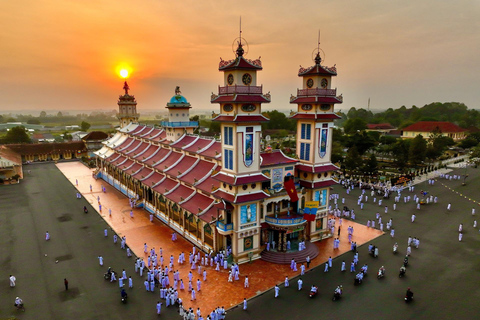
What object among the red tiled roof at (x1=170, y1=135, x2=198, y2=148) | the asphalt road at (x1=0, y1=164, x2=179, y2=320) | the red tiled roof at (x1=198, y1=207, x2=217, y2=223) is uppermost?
the red tiled roof at (x1=170, y1=135, x2=198, y2=148)

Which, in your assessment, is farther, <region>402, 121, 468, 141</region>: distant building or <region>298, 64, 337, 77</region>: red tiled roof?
<region>402, 121, 468, 141</region>: distant building

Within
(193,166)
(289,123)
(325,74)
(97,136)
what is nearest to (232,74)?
(325,74)

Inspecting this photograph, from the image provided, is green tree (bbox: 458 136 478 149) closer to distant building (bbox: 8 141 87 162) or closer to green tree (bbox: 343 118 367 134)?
green tree (bbox: 343 118 367 134)

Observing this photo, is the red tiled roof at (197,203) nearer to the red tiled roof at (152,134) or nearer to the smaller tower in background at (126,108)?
A: the red tiled roof at (152,134)

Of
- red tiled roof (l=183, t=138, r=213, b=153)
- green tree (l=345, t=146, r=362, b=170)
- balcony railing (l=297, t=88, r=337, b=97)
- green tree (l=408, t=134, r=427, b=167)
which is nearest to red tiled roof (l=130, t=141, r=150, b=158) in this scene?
red tiled roof (l=183, t=138, r=213, b=153)

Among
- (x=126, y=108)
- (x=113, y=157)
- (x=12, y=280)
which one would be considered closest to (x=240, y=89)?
(x=12, y=280)

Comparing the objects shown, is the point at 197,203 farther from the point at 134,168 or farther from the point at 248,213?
the point at 134,168

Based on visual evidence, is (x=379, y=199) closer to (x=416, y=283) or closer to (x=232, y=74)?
(x=416, y=283)
